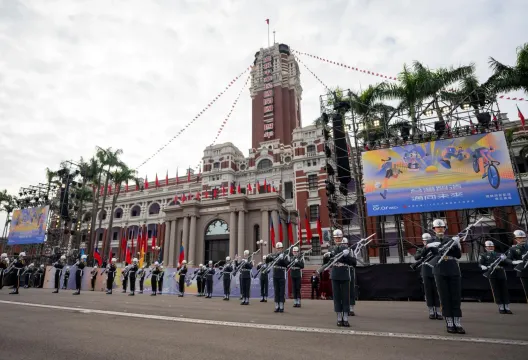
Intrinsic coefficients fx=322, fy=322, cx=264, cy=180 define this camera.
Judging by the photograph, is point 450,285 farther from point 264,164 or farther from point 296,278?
point 264,164

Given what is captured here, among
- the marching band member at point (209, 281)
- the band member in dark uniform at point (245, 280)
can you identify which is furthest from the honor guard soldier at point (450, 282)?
the marching band member at point (209, 281)

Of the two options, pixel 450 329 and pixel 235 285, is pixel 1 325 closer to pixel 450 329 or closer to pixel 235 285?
pixel 450 329

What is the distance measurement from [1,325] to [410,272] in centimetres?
1481

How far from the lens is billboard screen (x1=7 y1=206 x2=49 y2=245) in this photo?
32.8 m

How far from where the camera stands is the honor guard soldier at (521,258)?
399 inches

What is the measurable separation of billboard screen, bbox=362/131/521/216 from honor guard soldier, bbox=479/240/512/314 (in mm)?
6873

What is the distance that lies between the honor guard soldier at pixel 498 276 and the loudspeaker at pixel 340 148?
12.1m

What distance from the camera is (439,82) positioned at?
21203 mm

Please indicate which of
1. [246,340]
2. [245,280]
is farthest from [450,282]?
[245,280]

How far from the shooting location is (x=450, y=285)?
6359mm

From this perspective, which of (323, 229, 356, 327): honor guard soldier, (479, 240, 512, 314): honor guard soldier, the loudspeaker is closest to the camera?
(323, 229, 356, 327): honor guard soldier

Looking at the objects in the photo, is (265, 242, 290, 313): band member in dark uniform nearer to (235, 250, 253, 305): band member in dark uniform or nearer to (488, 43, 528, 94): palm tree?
(235, 250, 253, 305): band member in dark uniform

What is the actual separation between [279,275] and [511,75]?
1837cm

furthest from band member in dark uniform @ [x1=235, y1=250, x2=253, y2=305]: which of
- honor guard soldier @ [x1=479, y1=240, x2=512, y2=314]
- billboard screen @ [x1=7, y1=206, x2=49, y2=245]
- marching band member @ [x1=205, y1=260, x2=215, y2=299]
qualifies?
billboard screen @ [x1=7, y1=206, x2=49, y2=245]
